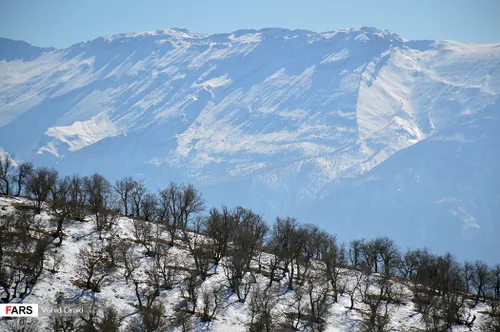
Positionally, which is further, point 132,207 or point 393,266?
point 132,207

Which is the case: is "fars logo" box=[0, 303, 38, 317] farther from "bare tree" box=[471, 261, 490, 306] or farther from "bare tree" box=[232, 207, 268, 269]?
"bare tree" box=[471, 261, 490, 306]

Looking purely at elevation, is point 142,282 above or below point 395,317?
above

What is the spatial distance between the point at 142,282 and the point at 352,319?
36626 millimetres

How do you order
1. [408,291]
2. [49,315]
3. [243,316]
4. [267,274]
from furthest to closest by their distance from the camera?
[408,291], [267,274], [243,316], [49,315]

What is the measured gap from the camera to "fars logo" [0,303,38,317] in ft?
199

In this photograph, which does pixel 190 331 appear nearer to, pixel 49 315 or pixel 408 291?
pixel 49 315

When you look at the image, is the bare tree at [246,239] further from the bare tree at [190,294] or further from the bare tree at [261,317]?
the bare tree at [190,294]

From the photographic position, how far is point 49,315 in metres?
63.1

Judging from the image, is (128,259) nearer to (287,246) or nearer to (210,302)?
(210,302)

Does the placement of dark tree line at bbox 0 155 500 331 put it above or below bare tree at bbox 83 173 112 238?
below

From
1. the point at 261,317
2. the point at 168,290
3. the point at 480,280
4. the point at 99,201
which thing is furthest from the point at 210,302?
the point at 480,280

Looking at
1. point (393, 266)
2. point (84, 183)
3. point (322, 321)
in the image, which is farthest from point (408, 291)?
point (84, 183)

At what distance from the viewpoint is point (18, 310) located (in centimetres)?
6159

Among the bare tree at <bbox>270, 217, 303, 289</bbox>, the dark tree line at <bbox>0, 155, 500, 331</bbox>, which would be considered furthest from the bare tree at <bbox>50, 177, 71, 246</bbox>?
the bare tree at <bbox>270, 217, 303, 289</bbox>
